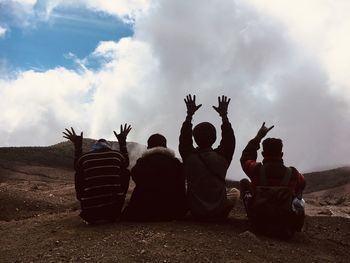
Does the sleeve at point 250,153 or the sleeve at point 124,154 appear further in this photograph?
the sleeve at point 124,154

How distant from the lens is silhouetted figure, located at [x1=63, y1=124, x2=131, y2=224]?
7.07 m

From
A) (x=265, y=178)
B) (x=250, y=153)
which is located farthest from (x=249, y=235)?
(x=250, y=153)

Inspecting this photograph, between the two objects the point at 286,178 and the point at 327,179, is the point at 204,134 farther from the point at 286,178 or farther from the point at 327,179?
the point at 327,179

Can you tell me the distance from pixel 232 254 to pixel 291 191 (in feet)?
5.15

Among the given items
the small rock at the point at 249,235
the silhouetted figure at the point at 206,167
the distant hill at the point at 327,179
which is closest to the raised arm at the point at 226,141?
the silhouetted figure at the point at 206,167

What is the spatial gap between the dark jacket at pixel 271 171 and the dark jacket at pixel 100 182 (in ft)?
6.34

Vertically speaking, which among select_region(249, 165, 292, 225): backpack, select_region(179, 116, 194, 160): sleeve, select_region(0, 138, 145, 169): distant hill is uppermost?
select_region(0, 138, 145, 169): distant hill

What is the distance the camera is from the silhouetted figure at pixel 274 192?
6.67m

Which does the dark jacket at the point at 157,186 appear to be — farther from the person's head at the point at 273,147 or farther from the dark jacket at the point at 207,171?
the person's head at the point at 273,147

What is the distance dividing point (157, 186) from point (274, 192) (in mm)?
1761

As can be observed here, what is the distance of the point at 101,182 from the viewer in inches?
280

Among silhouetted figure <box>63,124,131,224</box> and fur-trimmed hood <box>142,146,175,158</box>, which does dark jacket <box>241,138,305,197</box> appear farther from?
silhouetted figure <box>63,124,131,224</box>

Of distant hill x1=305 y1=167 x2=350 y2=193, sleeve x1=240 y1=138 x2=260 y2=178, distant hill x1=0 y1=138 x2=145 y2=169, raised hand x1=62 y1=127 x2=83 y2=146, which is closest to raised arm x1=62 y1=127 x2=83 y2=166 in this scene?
raised hand x1=62 y1=127 x2=83 y2=146

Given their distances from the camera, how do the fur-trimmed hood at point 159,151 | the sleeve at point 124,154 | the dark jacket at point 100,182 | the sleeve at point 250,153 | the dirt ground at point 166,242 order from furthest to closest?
1. the sleeve at point 124,154
2. the fur-trimmed hood at point 159,151
3. the dark jacket at point 100,182
4. the sleeve at point 250,153
5. the dirt ground at point 166,242
